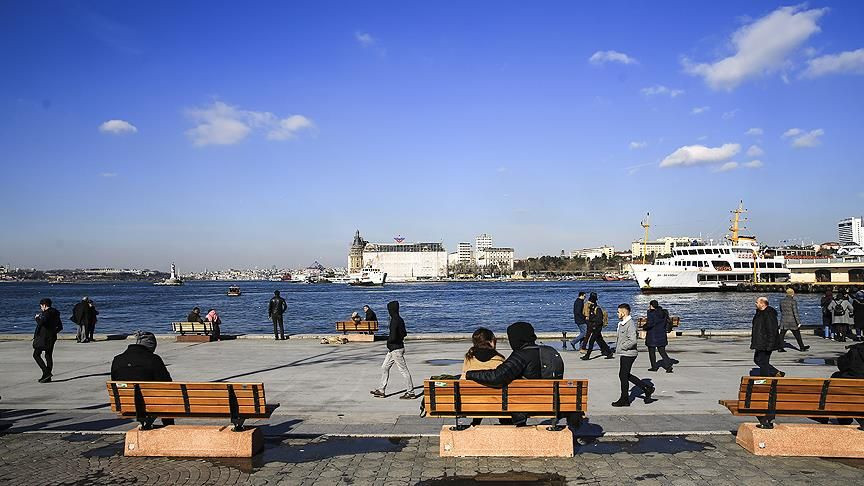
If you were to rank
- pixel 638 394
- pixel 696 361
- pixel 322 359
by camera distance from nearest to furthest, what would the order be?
1. pixel 638 394
2. pixel 696 361
3. pixel 322 359

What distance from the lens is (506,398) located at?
24.5ft

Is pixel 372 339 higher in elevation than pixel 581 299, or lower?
lower

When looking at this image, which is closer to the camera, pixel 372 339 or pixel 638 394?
pixel 638 394

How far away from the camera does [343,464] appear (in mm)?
7430

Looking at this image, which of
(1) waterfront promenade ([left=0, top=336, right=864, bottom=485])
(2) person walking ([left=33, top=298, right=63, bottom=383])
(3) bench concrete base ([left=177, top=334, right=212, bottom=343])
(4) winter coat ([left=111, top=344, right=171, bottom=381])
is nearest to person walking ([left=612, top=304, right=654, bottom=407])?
(1) waterfront promenade ([left=0, top=336, right=864, bottom=485])

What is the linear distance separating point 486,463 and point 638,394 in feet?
16.9

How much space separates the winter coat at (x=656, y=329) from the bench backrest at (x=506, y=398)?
713cm

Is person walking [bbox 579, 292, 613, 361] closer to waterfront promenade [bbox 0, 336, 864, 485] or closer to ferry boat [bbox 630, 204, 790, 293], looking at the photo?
waterfront promenade [bbox 0, 336, 864, 485]

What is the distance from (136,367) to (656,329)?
10.1 m

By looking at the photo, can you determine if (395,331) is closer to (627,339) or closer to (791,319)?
(627,339)

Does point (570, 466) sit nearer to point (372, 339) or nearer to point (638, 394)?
point (638, 394)

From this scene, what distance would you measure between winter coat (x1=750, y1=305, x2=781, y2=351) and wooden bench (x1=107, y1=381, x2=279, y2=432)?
7.75 metres

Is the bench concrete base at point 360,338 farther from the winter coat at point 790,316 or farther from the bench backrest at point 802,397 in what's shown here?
the bench backrest at point 802,397

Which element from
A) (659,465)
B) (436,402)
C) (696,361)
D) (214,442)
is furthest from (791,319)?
(214,442)
